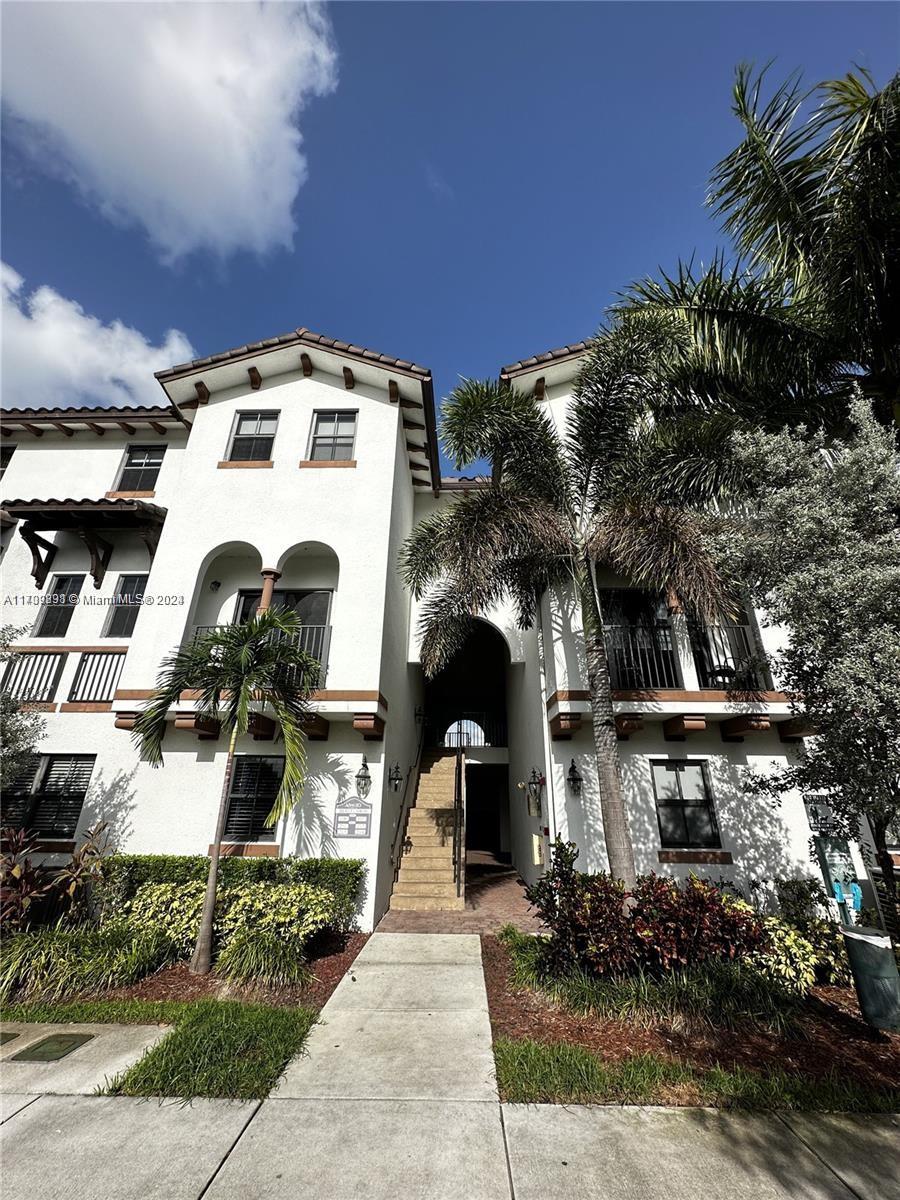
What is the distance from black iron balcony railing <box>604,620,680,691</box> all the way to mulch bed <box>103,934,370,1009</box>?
23.2 ft

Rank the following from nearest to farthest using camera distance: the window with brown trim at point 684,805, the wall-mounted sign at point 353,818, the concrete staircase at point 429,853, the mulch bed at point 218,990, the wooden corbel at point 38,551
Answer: the mulch bed at point 218,990 → the wall-mounted sign at point 353,818 → the window with brown trim at point 684,805 → the concrete staircase at point 429,853 → the wooden corbel at point 38,551

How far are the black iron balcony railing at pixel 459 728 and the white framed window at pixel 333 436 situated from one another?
422 inches

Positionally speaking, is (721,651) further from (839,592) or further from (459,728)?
(459,728)

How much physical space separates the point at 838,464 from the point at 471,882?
41.4ft

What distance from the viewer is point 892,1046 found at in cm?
547

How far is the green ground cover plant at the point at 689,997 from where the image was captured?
5637 millimetres

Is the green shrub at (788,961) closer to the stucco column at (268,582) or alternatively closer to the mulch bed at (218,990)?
the mulch bed at (218,990)

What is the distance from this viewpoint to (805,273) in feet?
22.7

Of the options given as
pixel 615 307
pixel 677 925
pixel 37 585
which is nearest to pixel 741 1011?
pixel 677 925

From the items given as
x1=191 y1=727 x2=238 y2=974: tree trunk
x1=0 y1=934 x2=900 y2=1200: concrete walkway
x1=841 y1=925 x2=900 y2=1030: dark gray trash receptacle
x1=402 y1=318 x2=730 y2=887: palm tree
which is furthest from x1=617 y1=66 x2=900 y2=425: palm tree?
x1=191 y1=727 x2=238 y2=974: tree trunk

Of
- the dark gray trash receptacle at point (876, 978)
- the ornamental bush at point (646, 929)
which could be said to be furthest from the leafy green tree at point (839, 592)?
the ornamental bush at point (646, 929)

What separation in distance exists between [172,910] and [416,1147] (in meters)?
6.14

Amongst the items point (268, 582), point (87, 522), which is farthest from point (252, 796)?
point (87, 522)

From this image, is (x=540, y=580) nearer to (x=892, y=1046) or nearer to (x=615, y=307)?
(x=615, y=307)
